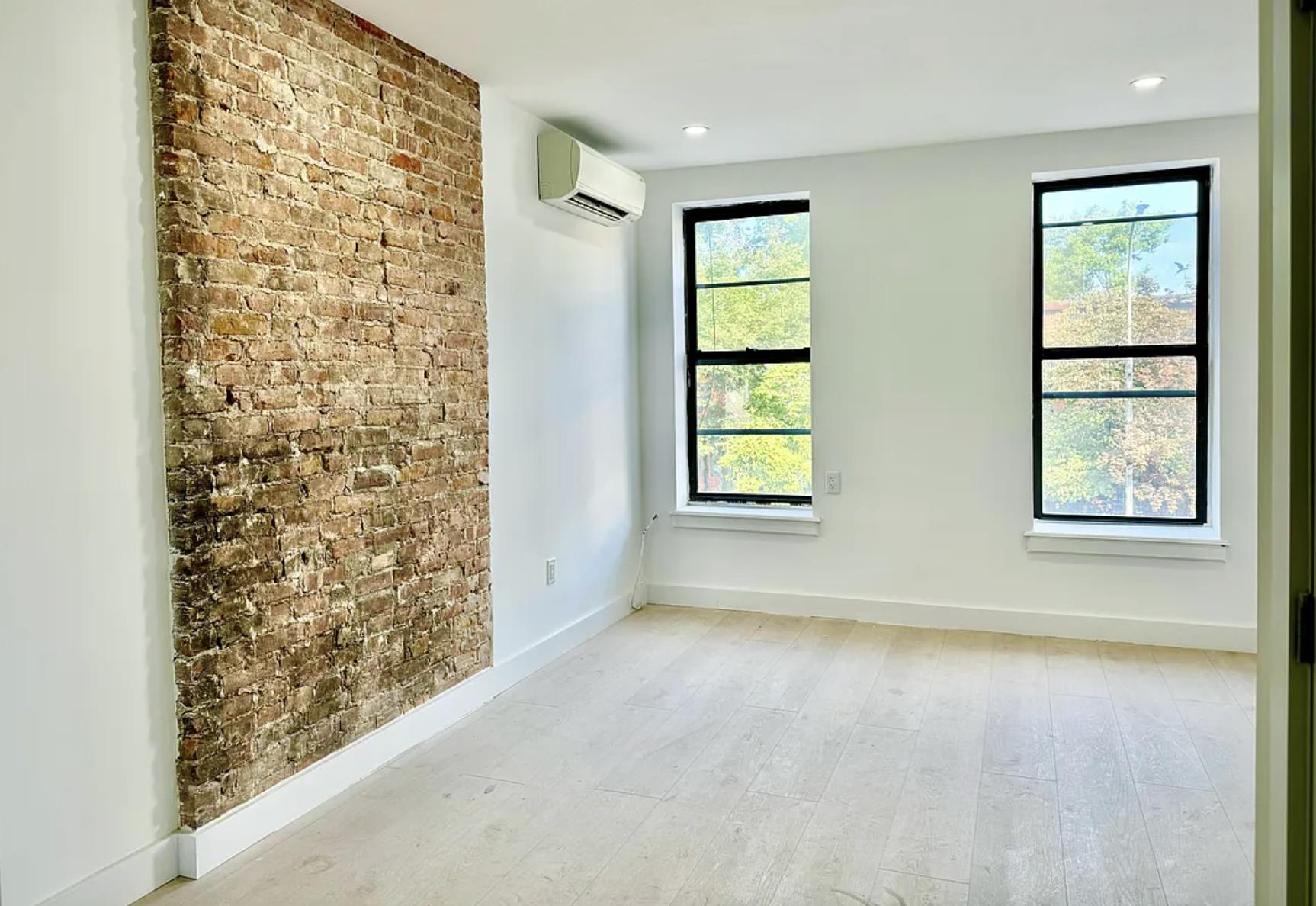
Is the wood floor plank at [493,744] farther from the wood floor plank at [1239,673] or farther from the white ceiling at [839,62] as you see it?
the wood floor plank at [1239,673]

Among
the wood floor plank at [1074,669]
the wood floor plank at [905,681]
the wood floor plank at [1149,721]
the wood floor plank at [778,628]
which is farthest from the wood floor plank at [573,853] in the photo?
the wood floor plank at [1074,669]

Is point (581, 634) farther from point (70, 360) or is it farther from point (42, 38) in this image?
point (42, 38)

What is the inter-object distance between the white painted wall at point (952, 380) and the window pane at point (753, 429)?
0.17 metres

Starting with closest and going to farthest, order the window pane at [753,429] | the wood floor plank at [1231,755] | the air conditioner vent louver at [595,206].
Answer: the wood floor plank at [1231,755], the air conditioner vent louver at [595,206], the window pane at [753,429]

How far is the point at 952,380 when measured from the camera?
4.73 metres

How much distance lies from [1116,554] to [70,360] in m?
4.40

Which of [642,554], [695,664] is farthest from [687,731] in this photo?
[642,554]

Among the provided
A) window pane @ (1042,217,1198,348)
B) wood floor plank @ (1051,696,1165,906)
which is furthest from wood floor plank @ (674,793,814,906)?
window pane @ (1042,217,1198,348)

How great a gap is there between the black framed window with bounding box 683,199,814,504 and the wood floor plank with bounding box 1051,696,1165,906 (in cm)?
202

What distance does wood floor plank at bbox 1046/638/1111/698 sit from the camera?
12.5 feet

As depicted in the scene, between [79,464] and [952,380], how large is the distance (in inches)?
154

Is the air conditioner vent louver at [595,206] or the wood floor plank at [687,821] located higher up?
the air conditioner vent louver at [595,206]

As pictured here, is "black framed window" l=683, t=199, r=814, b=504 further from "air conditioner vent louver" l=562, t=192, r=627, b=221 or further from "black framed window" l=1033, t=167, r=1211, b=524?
"black framed window" l=1033, t=167, r=1211, b=524

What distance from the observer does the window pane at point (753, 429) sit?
5.16 metres
